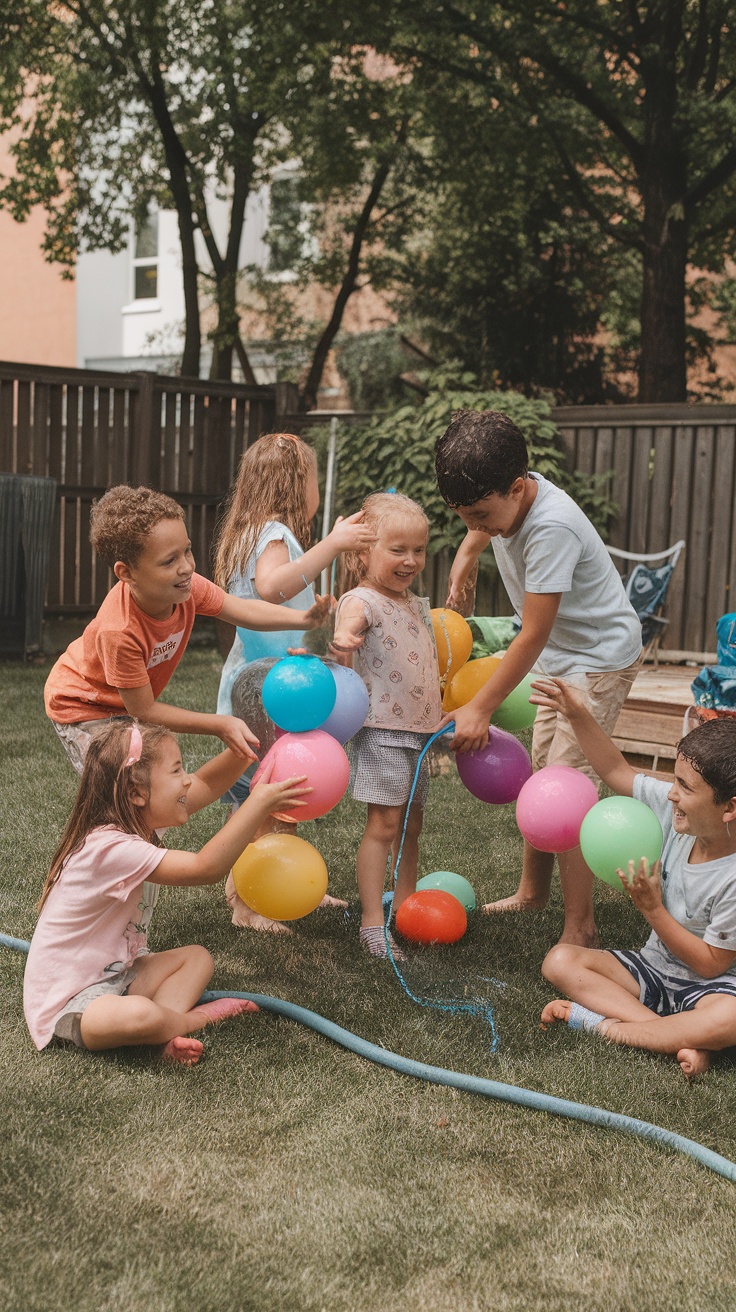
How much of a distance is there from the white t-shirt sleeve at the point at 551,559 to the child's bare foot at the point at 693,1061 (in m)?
1.26

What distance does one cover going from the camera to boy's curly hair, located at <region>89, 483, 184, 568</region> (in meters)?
3.10

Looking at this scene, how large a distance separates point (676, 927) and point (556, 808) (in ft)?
1.48

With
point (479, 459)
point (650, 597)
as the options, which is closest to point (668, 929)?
point (479, 459)

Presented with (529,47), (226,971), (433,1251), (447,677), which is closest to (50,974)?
(226,971)

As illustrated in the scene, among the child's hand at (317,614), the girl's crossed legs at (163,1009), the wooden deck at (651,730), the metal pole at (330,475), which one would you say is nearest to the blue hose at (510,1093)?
the girl's crossed legs at (163,1009)

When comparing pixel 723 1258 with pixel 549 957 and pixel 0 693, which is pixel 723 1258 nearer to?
pixel 549 957

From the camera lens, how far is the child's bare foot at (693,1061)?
109 inches

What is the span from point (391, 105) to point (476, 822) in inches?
453

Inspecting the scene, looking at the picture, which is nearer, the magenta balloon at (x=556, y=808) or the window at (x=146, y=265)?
the magenta balloon at (x=556, y=808)

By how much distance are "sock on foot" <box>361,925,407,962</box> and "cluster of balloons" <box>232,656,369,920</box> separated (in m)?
0.47

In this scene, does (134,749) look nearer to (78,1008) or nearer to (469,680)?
(78,1008)

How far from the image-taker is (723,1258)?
2061 millimetres

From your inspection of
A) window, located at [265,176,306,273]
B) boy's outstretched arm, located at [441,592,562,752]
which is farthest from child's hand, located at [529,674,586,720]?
window, located at [265,176,306,273]

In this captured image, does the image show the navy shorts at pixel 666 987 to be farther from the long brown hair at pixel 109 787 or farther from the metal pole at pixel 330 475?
the metal pole at pixel 330 475
